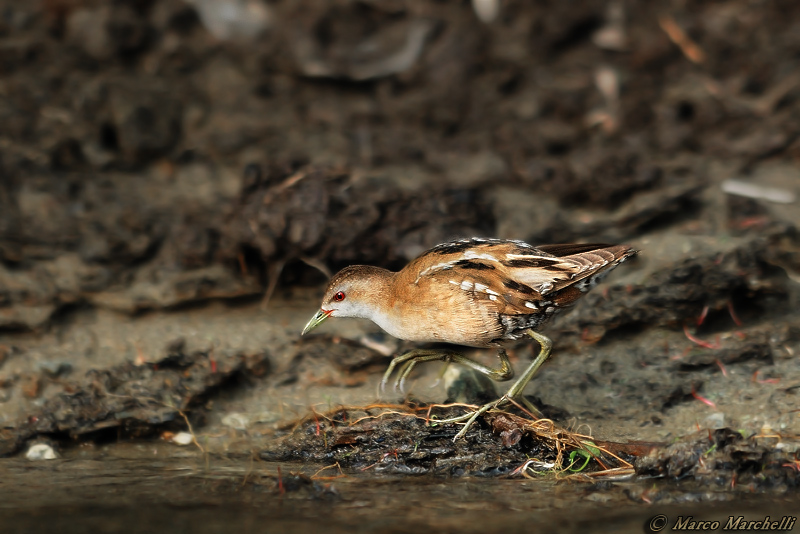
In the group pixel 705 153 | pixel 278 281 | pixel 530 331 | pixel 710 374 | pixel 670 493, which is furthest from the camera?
pixel 705 153

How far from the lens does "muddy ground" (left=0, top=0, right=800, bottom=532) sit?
4.76 m

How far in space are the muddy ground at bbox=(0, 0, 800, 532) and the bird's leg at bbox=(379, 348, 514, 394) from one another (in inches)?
8.0

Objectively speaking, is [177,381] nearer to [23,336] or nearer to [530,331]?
[23,336]

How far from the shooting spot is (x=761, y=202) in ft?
24.4

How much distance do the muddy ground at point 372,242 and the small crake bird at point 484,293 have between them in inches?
17.5

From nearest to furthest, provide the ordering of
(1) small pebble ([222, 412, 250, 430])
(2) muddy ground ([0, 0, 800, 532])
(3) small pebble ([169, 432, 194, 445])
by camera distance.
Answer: (2) muddy ground ([0, 0, 800, 532]), (3) small pebble ([169, 432, 194, 445]), (1) small pebble ([222, 412, 250, 430])

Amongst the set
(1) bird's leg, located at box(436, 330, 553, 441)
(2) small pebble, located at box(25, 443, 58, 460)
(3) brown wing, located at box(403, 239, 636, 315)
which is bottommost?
(2) small pebble, located at box(25, 443, 58, 460)

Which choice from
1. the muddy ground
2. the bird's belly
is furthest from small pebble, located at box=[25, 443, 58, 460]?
the bird's belly

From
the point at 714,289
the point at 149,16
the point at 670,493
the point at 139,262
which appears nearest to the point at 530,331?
the point at 670,493

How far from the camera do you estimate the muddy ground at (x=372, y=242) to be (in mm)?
4762

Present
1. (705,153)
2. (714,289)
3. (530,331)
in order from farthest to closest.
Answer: (705,153)
(714,289)
(530,331)

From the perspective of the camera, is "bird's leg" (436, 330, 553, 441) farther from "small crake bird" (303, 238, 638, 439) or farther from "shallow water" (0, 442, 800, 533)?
"shallow water" (0, 442, 800, 533)

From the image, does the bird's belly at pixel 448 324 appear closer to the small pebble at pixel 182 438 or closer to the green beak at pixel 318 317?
the green beak at pixel 318 317

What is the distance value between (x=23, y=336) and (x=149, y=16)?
3834 mm
